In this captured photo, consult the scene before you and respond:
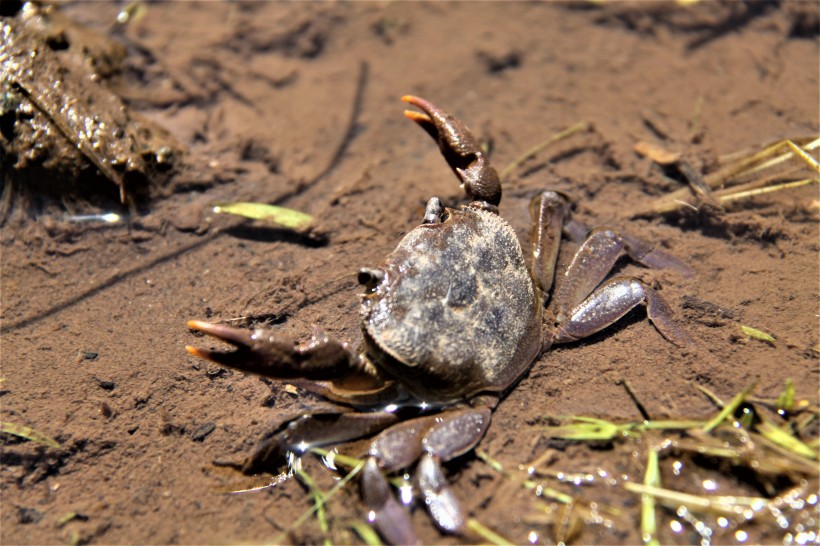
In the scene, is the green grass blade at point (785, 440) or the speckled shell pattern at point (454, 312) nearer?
the green grass blade at point (785, 440)

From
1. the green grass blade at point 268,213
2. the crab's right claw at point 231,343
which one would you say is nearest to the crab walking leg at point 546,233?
the green grass blade at point 268,213

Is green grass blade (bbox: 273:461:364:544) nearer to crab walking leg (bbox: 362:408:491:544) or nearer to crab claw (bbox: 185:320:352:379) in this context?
crab walking leg (bbox: 362:408:491:544)

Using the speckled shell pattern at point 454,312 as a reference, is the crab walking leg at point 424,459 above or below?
below

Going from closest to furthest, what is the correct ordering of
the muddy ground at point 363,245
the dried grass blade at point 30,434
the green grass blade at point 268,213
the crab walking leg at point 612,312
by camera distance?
the muddy ground at point 363,245 → the dried grass blade at point 30,434 → the crab walking leg at point 612,312 → the green grass blade at point 268,213

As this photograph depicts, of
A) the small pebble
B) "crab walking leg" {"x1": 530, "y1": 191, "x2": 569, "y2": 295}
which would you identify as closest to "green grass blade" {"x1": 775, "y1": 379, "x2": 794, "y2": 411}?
"crab walking leg" {"x1": 530, "y1": 191, "x2": 569, "y2": 295}

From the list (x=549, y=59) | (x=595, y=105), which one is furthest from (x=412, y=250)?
(x=549, y=59)

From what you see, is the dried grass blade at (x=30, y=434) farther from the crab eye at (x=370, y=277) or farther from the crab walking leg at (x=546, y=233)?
the crab walking leg at (x=546, y=233)

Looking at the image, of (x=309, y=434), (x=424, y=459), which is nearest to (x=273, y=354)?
(x=309, y=434)
